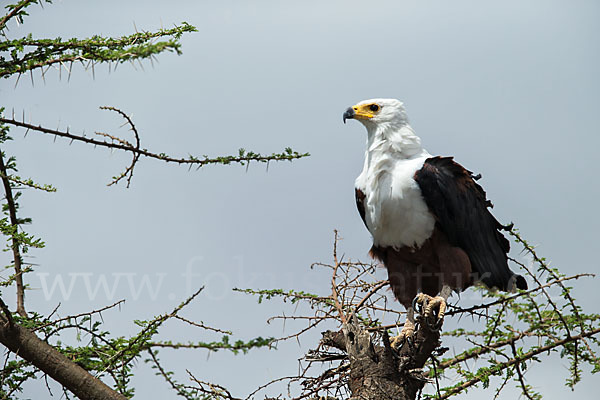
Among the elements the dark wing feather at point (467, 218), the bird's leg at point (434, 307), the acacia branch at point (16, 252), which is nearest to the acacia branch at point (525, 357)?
the bird's leg at point (434, 307)

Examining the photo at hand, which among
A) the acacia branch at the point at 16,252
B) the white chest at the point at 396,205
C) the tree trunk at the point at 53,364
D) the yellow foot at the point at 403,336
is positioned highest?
the white chest at the point at 396,205

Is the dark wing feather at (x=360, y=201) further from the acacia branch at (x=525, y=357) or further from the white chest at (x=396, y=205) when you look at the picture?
the acacia branch at (x=525, y=357)

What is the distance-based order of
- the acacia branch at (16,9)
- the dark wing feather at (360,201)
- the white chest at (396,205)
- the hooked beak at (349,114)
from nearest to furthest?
the acacia branch at (16,9), the white chest at (396,205), the dark wing feather at (360,201), the hooked beak at (349,114)

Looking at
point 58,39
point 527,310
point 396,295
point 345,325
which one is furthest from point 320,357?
point 58,39

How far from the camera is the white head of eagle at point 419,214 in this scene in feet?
14.4

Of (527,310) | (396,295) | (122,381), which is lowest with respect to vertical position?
(122,381)

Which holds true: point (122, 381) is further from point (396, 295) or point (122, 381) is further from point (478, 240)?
point (478, 240)

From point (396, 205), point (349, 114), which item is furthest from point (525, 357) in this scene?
point (349, 114)

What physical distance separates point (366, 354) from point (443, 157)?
59.7 inches

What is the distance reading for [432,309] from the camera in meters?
3.96

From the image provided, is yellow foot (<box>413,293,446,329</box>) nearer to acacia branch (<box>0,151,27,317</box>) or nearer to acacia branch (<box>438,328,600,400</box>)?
acacia branch (<box>438,328,600,400</box>)

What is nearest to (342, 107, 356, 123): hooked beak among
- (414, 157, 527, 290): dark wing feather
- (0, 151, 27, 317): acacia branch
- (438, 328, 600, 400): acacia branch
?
(414, 157, 527, 290): dark wing feather

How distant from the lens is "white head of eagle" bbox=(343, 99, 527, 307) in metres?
4.40

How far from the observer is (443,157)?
14.9ft
